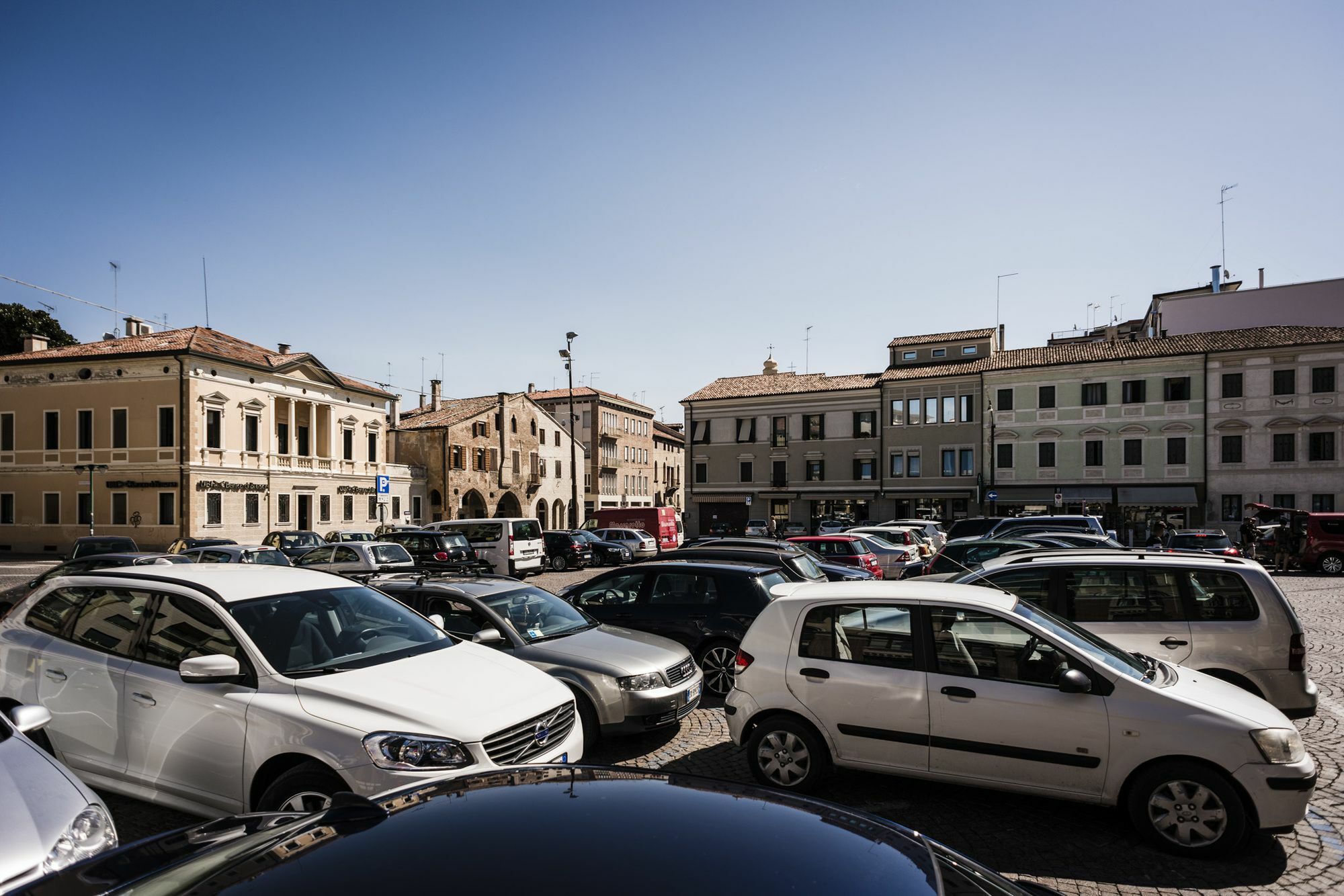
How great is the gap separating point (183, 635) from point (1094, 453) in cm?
4789

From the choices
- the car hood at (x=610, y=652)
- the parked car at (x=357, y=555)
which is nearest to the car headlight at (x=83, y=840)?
the car hood at (x=610, y=652)

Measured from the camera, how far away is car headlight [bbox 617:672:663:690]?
662 cm

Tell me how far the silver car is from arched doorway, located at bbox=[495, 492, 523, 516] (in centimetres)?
5213

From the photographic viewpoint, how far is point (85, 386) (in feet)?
116

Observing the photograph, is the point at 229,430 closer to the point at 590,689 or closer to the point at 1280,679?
the point at 590,689

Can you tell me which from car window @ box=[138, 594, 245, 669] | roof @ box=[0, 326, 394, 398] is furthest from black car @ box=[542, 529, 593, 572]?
car window @ box=[138, 594, 245, 669]

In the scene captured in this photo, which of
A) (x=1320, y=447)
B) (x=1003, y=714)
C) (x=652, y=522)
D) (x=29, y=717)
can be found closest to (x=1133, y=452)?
(x=1320, y=447)

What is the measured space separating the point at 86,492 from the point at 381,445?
14659mm

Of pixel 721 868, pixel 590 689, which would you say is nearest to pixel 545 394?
pixel 590 689

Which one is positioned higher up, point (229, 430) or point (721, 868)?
point (229, 430)

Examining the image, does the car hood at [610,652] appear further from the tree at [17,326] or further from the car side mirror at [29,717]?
the tree at [17,326]

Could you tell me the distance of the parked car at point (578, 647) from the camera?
657cm

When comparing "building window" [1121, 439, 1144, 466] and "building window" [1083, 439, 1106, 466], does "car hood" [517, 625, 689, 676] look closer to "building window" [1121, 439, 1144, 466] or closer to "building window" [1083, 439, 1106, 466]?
"building window" [1083, 439, 1106, 466]

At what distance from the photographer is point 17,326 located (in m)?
46.8
